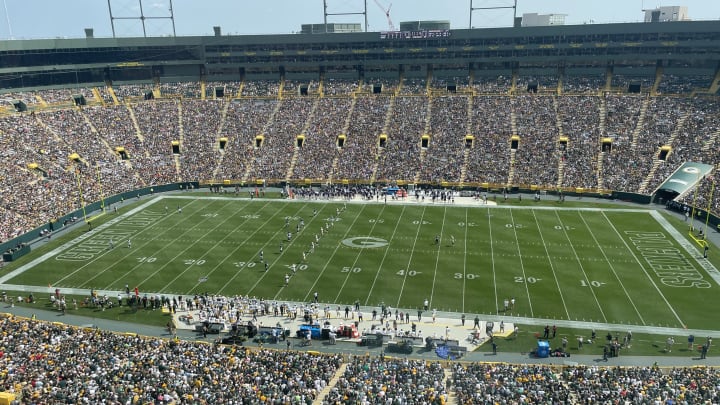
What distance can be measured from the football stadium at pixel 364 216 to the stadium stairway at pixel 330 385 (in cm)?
10

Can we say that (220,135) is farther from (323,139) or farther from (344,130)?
(344,130)

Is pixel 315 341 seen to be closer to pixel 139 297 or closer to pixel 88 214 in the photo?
pixel 139 297

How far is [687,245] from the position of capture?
1634 inches

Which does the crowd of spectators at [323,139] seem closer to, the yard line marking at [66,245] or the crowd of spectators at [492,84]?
the crowd of spectators at [492,84]

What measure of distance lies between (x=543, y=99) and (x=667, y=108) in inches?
546

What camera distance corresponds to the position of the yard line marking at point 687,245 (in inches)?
1452

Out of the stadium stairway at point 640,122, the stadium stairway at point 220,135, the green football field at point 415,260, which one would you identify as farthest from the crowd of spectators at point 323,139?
the stadium stairway at point 640,122

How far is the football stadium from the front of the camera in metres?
24.6

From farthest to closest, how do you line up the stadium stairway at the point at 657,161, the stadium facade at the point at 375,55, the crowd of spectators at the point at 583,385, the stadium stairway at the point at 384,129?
the stadium facade at the point at 375,55
the stadium stairway at the point at 384,129
the stadium stairway at the point at 657,161
the crowd of spectators at the point at 583,385

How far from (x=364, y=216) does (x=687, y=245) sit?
86.1 ft

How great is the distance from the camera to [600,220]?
4772 centimetres

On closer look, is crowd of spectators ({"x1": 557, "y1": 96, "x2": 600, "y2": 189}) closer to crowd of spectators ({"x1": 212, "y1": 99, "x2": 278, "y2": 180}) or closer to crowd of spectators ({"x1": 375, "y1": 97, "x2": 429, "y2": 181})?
crowd of spectators ({"x1": 375, "y1": 97, "x2": 429, "y2": 181})

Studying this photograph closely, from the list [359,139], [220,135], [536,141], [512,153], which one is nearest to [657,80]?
[536,141]

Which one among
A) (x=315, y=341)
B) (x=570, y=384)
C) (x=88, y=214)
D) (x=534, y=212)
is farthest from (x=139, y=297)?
(x=534, y=212)
